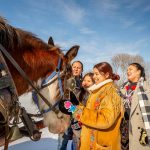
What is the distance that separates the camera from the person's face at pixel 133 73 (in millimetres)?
3732

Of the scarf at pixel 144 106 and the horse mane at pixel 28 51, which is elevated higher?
the horse mane at pixel 28 51

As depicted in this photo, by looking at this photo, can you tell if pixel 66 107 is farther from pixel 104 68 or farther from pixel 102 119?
pixel 104 68

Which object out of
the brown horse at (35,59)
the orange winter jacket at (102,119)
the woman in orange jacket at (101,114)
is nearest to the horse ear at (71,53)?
the brown horse at (35,59)

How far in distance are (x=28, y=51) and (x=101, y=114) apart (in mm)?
946

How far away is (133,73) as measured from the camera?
3.74 meters

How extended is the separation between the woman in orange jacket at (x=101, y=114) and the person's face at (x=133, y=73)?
750 mm

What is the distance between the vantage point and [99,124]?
263 cm

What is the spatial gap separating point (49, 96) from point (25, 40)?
60 cm

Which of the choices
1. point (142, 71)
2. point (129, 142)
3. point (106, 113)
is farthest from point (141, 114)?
point (106, 113)

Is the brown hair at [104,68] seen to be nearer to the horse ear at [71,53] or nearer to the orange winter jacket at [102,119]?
the orange winter jacket at [102,119]

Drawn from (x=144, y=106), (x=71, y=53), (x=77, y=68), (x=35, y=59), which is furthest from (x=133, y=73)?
(x=35, y=59)

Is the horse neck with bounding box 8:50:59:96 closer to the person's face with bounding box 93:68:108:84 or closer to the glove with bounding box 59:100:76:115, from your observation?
the glove with bounding box 59:100:76:115

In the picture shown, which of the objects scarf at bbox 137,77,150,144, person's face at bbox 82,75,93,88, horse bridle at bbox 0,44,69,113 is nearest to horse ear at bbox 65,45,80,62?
horse bridle at bbox 0,44,69,113

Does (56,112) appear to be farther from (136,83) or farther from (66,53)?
(136,83)
